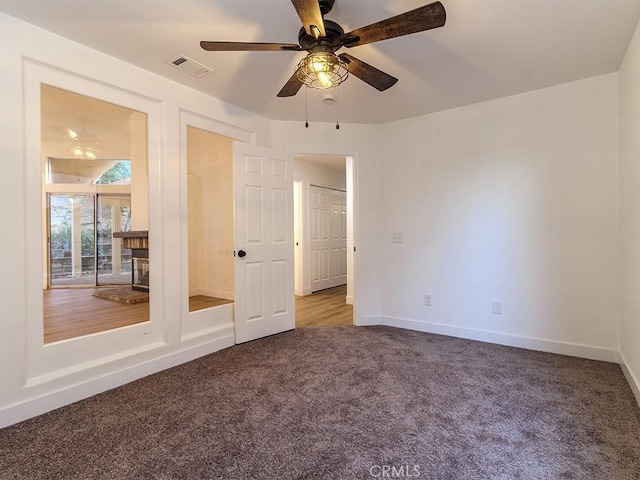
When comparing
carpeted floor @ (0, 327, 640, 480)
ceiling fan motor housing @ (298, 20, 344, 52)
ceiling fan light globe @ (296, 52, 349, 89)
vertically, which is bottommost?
carpeted floor @ (0, 327, 640, 480)

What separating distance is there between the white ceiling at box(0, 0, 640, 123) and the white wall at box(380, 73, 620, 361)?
0.38 metres

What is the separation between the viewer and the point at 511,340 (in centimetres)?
320

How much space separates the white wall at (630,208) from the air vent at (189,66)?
3.10 meters

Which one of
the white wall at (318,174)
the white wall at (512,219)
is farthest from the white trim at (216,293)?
the white wall at (318,174)

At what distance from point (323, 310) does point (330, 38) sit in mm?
3772

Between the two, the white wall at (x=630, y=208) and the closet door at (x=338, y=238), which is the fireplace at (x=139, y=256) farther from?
the closet door at (x=338, y=238)

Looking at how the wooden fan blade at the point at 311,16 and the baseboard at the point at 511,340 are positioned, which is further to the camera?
the baseboard at the point at 511,340

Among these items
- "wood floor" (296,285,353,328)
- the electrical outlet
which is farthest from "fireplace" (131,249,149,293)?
the electrical outlet

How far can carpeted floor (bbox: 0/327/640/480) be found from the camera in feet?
5.02

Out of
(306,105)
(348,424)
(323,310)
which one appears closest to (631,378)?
(348,424)

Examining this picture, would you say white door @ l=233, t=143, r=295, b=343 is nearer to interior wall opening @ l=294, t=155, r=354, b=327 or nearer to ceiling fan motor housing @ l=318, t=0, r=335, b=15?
interior wall opening @ l=294, t=155, r=354, b=327

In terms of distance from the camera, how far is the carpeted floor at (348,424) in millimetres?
1529

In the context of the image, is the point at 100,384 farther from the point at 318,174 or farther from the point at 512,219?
the point at 318,174

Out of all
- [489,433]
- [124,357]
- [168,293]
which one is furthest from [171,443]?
[489,433]
